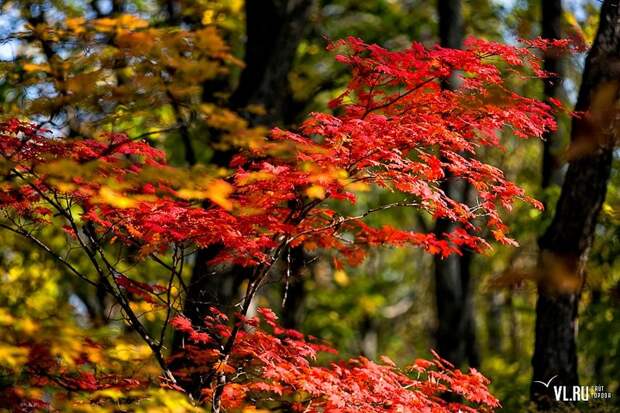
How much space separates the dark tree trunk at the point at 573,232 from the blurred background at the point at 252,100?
0.26 meters

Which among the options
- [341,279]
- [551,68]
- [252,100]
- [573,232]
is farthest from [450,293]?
[341,279]

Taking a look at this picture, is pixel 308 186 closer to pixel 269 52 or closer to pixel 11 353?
pixel 11 353

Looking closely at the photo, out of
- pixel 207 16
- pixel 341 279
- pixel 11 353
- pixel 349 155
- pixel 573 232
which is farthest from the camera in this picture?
pixel 341 279

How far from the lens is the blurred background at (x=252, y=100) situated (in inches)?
134

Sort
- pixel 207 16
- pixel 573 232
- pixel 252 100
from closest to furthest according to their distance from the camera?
pixel 573 232
pixel 252 100
pixel 207 16

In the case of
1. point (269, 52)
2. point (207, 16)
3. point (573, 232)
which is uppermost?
point (207, 16)

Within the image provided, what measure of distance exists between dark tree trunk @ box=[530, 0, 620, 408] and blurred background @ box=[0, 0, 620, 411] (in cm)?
26

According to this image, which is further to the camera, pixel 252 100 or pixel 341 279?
pixel 341 279

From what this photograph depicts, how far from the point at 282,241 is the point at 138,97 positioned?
122 cm

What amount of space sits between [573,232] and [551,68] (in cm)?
345

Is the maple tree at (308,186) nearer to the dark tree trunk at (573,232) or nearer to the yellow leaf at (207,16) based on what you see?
the dark tree trunk at (573,232)

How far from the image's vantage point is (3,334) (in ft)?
11.0

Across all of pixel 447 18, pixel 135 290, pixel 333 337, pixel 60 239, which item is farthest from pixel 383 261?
pixel 135 290

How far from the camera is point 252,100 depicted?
19.1 feet
